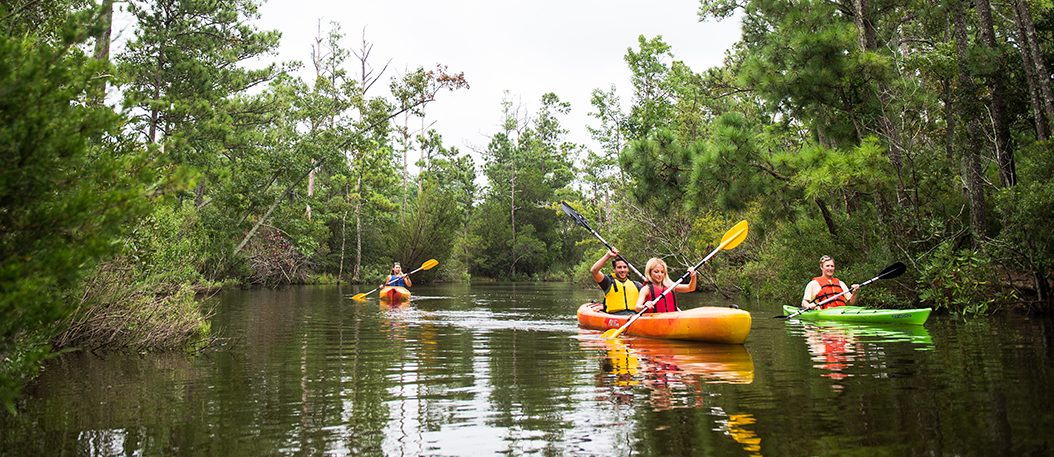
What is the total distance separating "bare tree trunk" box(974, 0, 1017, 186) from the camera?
1248 centimetres

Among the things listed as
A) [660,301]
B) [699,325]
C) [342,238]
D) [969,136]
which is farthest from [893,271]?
[342,238]

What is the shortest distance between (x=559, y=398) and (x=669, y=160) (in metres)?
10.3

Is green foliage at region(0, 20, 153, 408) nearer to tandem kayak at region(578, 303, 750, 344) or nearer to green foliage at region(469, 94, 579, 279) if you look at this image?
tandem kayak at region(578, 303, 750, 344)

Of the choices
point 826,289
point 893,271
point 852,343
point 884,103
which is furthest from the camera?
point 884,103

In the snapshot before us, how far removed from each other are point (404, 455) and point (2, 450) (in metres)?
2.01

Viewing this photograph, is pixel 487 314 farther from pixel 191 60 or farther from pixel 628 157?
pixel 191 60

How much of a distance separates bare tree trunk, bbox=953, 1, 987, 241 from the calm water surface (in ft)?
8.35

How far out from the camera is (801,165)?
13516 mm

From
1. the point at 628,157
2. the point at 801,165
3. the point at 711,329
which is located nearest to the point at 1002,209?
the point at 801,165

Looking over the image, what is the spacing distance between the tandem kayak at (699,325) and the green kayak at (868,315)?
3.11 meters

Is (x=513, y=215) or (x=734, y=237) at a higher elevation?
(x=513, y=215)

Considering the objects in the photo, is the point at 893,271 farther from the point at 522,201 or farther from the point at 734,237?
the point at 522,201

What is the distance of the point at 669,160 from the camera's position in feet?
51.1

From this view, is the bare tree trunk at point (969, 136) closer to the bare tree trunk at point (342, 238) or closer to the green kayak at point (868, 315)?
the green kayak at point (868, 315)
